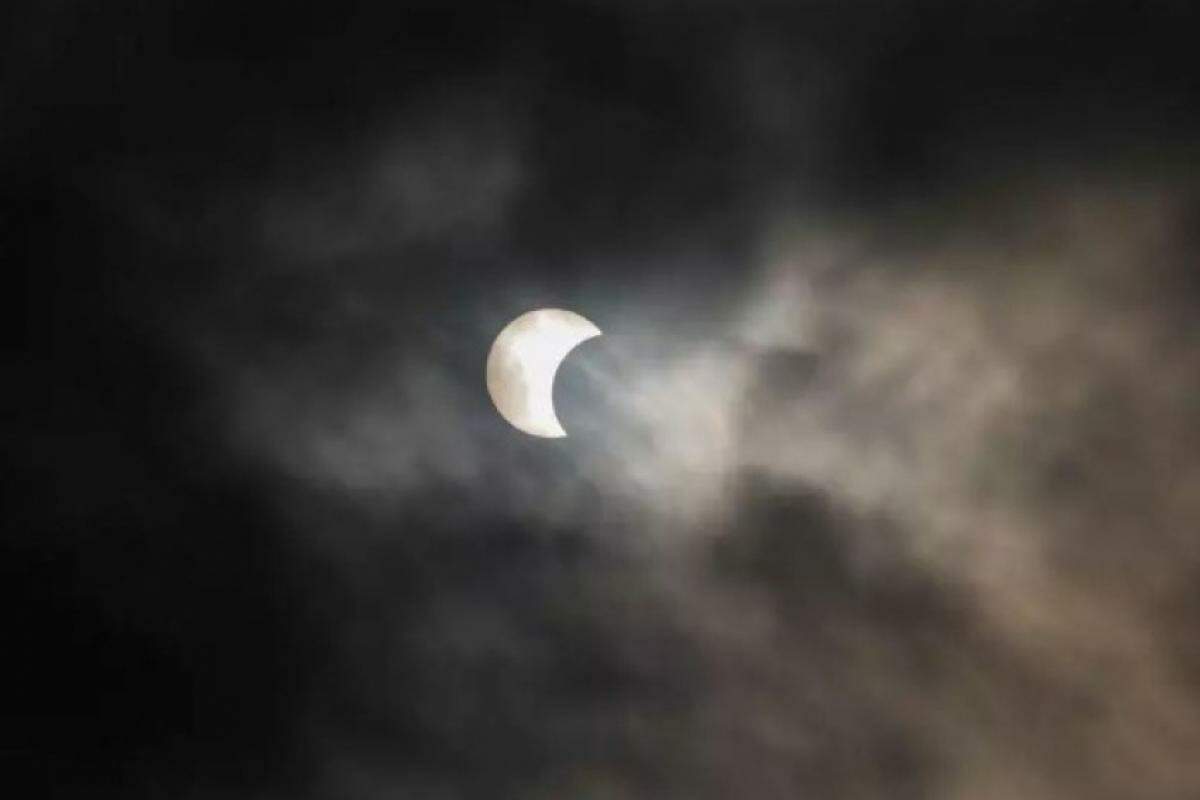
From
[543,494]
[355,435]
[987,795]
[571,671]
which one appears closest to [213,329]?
[355,435]

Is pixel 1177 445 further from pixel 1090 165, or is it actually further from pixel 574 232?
pixel 574 232

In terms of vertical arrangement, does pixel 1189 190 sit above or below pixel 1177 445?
above

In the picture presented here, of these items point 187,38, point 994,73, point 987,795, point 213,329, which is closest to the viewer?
point 994,73

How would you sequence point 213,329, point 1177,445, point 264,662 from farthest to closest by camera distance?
point 264,662, point 213,329, point 1177,445

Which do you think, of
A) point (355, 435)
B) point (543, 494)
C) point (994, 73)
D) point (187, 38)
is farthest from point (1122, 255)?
point (187, 38)

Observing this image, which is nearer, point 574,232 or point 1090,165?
point 1090,165

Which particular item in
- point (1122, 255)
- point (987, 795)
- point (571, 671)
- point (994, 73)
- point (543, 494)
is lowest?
point (987, 795)
